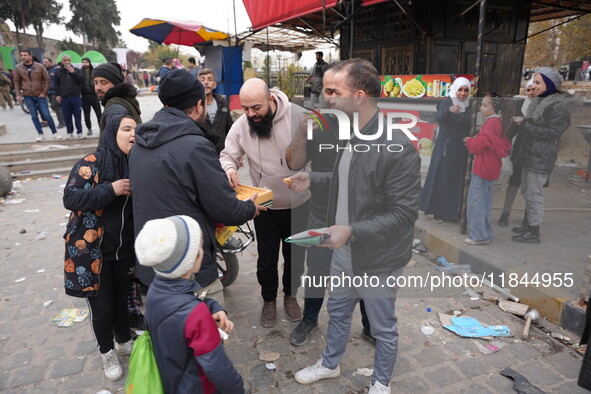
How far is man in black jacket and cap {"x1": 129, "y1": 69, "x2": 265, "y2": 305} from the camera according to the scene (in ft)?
6.60

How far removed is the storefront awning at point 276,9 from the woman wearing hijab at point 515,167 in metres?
4.79

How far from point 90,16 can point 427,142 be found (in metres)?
59.3

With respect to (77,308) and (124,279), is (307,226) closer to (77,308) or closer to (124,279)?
(124,279)

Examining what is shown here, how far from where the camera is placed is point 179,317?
5.32 ft

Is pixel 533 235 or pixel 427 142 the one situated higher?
pixel 427 142

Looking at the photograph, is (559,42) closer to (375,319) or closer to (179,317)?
(375,319)

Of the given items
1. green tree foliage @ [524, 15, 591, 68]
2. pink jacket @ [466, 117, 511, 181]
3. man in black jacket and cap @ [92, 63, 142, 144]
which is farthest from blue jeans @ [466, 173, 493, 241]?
green tree foliage @ [524, 15, 591, 68]

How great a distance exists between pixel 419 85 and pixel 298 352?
232 inches

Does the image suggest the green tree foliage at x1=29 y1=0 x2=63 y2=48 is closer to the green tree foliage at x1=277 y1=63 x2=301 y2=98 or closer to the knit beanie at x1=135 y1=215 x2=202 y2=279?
the green tree foliage at x1=277 y1=63 x2=301 y2=98

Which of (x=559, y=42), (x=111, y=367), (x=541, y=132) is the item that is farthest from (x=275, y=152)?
(x=559, y=42)

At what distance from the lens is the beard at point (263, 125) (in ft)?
9.51

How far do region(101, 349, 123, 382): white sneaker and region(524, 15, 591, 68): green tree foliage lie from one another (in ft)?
66.8

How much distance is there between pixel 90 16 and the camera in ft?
167

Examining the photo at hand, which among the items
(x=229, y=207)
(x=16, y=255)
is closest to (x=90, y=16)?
(x=16, y=255)
